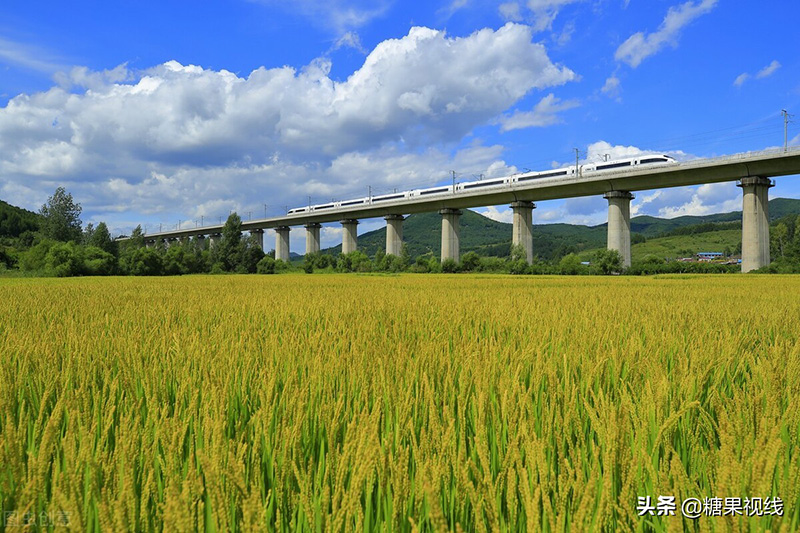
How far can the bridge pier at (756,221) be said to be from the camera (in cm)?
4388

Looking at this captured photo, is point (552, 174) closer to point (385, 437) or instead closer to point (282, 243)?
point (282, 243)

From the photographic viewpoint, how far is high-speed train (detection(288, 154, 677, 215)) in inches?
1975

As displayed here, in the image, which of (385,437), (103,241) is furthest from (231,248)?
(385,437)

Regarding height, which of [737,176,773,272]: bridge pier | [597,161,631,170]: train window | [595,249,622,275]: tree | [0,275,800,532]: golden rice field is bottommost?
[0,275,800,532]: golden rice field

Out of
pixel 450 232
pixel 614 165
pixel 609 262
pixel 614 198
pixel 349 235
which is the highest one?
pixel 614 165

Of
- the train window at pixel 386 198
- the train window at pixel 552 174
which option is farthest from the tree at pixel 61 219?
the train window at pixel 552 174

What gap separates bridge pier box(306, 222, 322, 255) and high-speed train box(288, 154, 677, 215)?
2.69 m

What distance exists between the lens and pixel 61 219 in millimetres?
71625

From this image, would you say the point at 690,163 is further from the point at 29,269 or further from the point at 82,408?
the point at 29,269

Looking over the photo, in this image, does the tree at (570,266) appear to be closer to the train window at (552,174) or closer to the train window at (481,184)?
the train window at (552,174)

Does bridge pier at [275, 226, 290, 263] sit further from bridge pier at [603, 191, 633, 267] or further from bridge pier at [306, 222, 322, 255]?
bridge pier at [603, 191, 633, 267]

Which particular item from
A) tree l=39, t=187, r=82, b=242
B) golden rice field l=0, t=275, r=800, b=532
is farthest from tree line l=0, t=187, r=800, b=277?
golden rice field l=0, t=275, r=800, b=532

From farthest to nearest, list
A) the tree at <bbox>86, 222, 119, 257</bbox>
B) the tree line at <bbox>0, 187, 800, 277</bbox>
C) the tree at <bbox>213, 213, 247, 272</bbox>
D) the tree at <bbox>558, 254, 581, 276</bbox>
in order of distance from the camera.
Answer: the tree at <bbox>213, 213, 247, 272</bbox>
the tree at <bbox>86, 222, 119, 257</bbox>
the tree at <bbox>558, 254, 581, 276</bbox>
the tree line at <bbox>0, 187, 800, 277</bbox>

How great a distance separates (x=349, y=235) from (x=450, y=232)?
1838 centimetres
